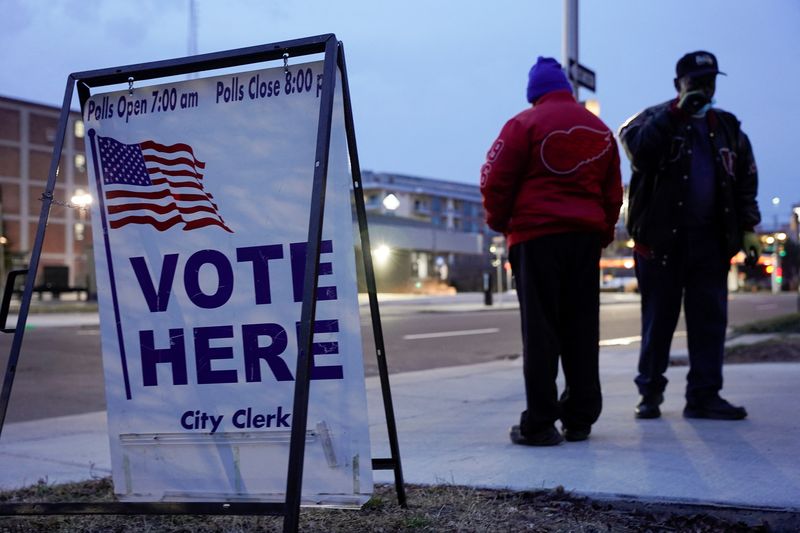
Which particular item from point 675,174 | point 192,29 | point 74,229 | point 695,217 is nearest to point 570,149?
point 675,174

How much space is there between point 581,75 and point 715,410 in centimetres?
571

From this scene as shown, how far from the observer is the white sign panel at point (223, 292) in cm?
280

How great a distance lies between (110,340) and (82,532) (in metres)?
0.67

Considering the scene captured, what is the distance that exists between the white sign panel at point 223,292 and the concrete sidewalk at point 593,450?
3.33ft

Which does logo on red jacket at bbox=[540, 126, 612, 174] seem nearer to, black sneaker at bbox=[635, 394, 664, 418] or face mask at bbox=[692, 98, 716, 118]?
face mask at bbox=[692, 98, 716, 118]

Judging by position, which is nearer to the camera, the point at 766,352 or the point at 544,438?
the point at 544,438

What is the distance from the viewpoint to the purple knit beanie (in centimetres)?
437

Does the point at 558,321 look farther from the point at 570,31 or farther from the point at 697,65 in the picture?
the point at 570,31

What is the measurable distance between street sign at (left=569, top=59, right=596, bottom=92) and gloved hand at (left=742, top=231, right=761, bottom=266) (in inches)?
185

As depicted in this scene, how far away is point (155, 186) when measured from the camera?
3.01 meters

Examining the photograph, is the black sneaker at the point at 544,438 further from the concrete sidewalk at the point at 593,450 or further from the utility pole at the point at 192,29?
the utility pole at the point at 192,29

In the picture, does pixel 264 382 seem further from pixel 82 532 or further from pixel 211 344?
pixel 82 532

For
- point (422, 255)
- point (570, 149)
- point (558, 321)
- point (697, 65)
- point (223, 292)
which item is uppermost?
point (422, 255)

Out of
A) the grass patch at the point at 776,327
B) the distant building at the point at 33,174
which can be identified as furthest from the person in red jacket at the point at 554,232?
the distant building at the point at 33,174
